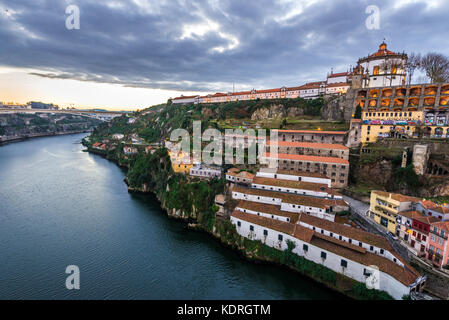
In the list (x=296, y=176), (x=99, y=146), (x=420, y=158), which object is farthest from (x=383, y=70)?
(x=99, y=146)

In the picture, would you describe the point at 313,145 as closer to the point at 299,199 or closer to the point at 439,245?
the point at 299,199

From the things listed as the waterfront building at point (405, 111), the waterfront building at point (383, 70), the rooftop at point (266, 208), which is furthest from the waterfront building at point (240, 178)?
the waterfront building at point (383, 70)

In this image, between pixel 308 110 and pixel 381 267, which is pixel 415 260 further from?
pixel 308 110

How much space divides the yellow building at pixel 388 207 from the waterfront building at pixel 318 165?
23.3ft

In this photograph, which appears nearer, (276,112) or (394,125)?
(394,125)

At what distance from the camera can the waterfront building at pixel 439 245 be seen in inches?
593

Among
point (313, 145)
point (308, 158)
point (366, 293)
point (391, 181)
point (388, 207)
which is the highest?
point (313, 145)

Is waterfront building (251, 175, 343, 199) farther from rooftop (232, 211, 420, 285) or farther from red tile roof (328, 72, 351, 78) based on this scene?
red tile roof (328, 72, 351, 78)

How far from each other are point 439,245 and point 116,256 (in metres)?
25.6

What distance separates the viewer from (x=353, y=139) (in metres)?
32.3

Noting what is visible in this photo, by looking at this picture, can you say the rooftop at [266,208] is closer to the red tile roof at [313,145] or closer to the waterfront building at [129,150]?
the red tile roof at [313,145]

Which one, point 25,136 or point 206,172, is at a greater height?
point 25,136

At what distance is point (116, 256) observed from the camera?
802 inches

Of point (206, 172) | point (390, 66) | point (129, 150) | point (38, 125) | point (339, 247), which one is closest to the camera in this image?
point (339, 247)
